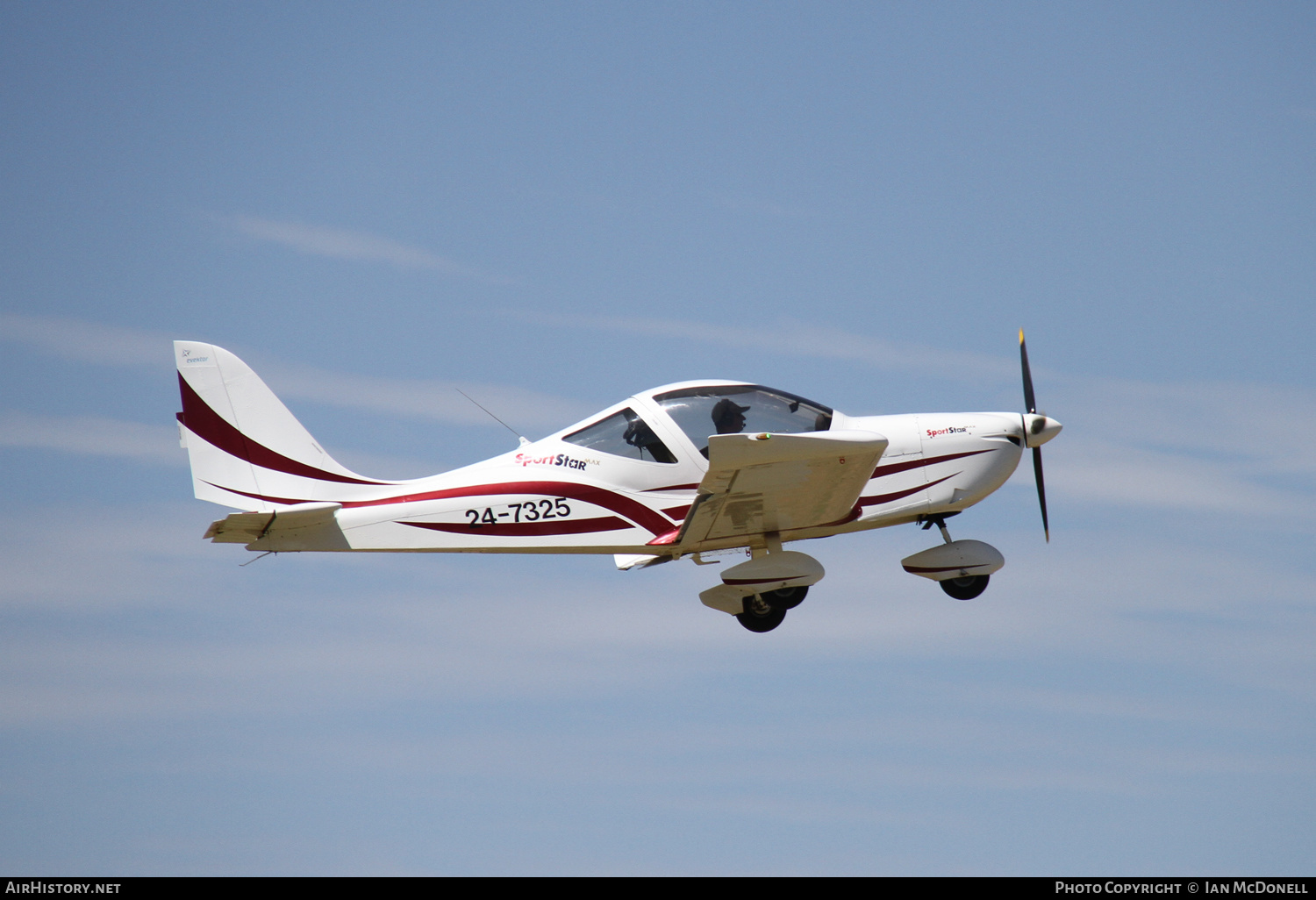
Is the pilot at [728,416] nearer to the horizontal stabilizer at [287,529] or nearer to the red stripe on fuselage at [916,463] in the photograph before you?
the red stripe on fuselage at [916,463]

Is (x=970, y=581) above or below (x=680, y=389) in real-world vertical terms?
below

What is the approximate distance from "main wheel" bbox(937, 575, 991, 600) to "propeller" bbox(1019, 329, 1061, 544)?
145 cm

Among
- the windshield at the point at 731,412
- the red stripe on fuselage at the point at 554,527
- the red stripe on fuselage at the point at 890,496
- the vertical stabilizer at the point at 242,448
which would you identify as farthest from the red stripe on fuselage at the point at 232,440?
the red stripe on fuselage at the point at 890,496

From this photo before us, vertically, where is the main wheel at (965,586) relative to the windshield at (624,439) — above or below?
below

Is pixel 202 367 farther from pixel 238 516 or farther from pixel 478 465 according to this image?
pixel 478 465

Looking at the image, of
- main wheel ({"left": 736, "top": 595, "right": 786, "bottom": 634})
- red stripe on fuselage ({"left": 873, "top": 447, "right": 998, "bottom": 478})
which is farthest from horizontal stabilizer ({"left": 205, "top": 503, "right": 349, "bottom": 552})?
red stripe on fuselage ({"left": 873, "top": 447, "right": 998, "bottom": 478})

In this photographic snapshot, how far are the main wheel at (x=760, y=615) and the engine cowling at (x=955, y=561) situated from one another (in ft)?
5.43

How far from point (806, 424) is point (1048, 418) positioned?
3.22 metres

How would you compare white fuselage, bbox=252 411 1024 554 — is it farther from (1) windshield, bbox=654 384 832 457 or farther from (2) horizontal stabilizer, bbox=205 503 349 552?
(1) windshield, bbox=654 384 832 457

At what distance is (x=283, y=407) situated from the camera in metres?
14.5

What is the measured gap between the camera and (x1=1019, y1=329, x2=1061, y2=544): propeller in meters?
14.8

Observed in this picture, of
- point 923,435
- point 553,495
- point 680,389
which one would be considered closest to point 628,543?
point 553,495

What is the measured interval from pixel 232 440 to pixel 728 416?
5.81m

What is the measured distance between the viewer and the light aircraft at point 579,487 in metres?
13.9
